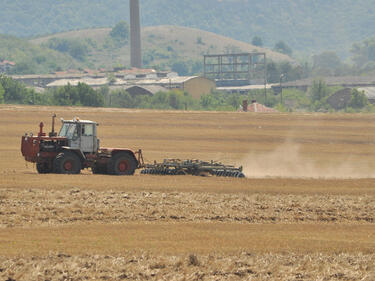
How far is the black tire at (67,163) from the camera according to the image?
3812 centimetres

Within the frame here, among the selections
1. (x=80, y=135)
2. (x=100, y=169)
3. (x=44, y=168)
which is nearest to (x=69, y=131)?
(x=80, y=135)

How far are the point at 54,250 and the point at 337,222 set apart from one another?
33.4 feet

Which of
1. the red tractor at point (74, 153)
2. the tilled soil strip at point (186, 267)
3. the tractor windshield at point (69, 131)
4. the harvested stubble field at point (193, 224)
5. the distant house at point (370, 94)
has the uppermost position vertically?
the distant house at point (370, 94)

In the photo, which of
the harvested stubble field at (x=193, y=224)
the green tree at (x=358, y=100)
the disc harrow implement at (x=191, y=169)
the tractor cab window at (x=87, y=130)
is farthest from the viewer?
the green tree at (x=358, y=100)

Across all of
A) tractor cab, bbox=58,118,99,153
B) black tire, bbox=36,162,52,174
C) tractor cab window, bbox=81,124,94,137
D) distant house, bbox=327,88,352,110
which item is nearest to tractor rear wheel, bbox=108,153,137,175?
tractor cab, bbox=58,118,99,153

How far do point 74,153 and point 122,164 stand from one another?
249 centimetres

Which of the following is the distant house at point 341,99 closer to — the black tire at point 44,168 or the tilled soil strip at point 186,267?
the black tire at point 44,168

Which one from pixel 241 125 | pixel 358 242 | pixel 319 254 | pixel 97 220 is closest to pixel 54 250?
pixel 97 220

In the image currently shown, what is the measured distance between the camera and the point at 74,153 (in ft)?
127

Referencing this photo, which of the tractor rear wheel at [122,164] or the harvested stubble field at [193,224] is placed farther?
the tractor rear wheel at [122,164]

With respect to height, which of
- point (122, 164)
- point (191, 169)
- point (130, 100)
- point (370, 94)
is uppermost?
point (370, 94)

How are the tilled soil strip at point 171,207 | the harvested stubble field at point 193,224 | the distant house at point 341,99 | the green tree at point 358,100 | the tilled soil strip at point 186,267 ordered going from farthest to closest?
the distant house at point 341,99, the green tree at point 358,100, the tilled soil strip at point 171,207, the harvested stubble field at point 193,224, the tilled soil strip at point 186,267

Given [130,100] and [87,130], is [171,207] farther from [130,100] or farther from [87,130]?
[130,100]

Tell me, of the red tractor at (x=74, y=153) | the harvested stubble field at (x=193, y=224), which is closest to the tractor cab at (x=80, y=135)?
the red tractor at (x=74, y=153)
